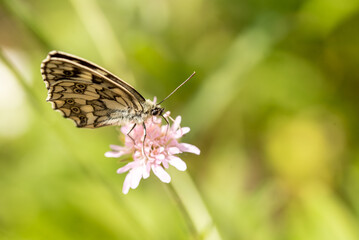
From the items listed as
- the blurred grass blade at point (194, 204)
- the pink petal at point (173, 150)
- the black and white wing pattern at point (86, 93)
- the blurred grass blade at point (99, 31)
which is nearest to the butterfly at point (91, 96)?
the black and white wing pattern at point (86, 93)

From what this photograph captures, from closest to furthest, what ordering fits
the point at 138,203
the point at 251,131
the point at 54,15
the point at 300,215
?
the point at 300,215
the point at 138,203
the point at 251,131
the point at 54,15

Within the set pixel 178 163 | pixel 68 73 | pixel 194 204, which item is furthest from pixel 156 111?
pixel 194 204

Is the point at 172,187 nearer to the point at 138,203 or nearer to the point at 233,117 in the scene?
→ the point at 138,203

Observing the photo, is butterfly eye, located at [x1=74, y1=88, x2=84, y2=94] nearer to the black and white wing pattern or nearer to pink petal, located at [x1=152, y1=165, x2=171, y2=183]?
the black and white wing pattern

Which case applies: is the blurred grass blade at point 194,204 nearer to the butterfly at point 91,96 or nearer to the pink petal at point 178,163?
the pink petal at point 178,163

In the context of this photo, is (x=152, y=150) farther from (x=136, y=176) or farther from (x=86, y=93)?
(x=86, y=93)

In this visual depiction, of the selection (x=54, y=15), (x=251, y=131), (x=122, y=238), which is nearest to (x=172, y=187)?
(x=122, y=238)
